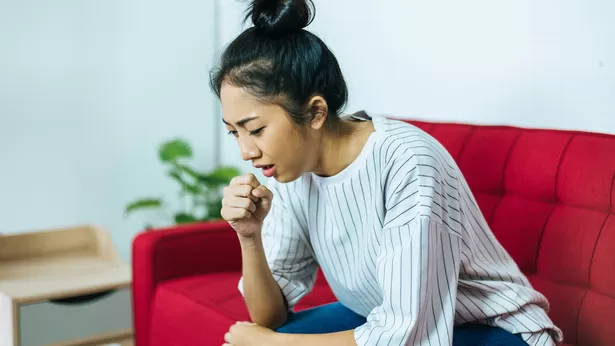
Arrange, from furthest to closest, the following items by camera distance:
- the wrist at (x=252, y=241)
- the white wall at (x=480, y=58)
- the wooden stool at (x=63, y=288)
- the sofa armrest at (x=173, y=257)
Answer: the wooden stool at (x=63, y=288), the sofa armrest at (x=173, y=257), the white wall at (x=480, y=58), the wrist at (x=252, y=241)

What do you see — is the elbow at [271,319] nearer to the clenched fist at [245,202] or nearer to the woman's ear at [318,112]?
the clenched fist at [245,202]

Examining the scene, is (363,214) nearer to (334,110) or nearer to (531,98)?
(334,110)

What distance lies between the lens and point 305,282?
5.29ft

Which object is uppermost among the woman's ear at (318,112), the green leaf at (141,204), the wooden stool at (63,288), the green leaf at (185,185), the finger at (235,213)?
the woman's ear at (318,112)

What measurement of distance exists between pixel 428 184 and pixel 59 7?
7.36ft

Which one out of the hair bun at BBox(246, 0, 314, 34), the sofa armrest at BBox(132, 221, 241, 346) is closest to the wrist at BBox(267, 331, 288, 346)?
the hair bun at BBox(246, 0, 314, 34)

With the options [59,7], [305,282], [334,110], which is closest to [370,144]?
[334,110]

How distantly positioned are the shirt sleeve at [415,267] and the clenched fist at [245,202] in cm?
24

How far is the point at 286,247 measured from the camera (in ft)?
5.11

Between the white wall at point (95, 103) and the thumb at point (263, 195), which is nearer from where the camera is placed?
the thumb at point (263, 195)

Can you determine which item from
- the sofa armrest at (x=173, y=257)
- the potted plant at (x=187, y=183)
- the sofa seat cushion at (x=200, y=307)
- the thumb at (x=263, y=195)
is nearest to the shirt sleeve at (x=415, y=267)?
the thumb at (x=263, y=195)

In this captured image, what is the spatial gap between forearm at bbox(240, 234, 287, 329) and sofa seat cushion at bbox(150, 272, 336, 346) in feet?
0.90

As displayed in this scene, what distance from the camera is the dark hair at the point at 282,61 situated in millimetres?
1304

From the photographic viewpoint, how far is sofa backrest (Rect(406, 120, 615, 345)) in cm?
159
